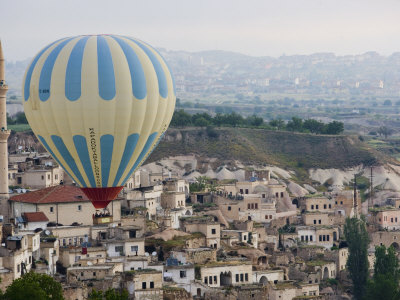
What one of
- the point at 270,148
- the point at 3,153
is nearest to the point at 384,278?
the point at 3,153

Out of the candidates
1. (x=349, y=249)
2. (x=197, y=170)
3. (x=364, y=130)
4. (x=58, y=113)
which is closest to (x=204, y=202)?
(x=349, y=249)

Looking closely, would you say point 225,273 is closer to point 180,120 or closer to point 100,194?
point 100,194

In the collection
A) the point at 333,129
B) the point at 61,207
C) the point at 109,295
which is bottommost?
the point at 109,295

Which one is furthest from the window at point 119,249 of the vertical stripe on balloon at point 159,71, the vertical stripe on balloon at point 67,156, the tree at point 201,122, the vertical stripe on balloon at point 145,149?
the tree at point 201,122

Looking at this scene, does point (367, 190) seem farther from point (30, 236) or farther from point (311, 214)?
point (30, 236)

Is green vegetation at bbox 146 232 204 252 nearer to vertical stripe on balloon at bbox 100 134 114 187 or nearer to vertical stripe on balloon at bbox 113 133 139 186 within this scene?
vertical stripe on balloon at bbox 113 133 139 186

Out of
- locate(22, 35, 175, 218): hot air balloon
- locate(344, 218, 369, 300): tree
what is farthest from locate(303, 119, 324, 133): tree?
locate(22, 35, 175, 218): hot air balloon
